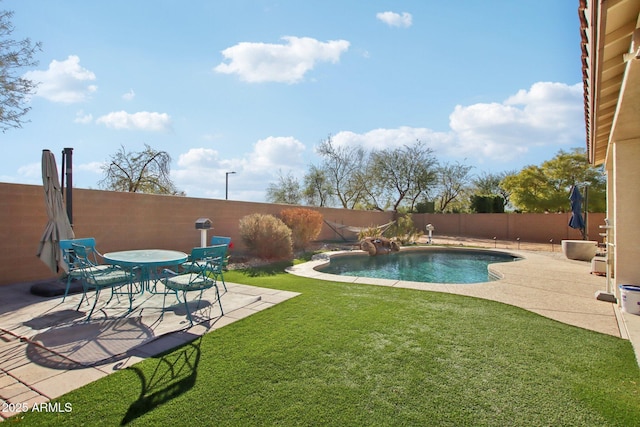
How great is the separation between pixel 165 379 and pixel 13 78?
8921mm

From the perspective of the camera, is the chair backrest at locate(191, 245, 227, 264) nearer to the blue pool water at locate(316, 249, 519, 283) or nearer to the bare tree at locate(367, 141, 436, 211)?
the blue pool water at locate(316, 249, 519, 283)

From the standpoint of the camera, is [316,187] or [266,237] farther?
[316,187]

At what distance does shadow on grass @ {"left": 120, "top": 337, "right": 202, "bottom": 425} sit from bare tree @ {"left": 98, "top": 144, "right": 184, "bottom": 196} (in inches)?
591

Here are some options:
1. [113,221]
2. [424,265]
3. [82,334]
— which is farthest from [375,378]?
[424,265]

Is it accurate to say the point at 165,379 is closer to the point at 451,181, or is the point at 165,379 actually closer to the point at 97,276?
the point at 97,276

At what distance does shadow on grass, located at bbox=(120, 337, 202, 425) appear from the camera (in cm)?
193

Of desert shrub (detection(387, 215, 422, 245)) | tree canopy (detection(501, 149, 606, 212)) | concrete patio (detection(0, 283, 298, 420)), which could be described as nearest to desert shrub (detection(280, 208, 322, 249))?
desert shrub (detection(387, 215, 422, 245))

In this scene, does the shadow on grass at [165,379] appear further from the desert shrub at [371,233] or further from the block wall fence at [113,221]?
the desert shrub at [371,233]

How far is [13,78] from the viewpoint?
731cm

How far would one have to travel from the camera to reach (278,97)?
9.02 m

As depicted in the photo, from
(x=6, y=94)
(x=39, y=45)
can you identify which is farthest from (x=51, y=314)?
(x=39, y=45)

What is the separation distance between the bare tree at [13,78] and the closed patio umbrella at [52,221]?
4.54 metres

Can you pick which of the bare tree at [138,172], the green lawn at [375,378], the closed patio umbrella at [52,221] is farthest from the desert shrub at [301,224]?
the bare tree at [138,172]

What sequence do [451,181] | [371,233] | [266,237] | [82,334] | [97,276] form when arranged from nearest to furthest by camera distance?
[82,334]
[97,276]
[266,237]
[371,233]
[451,181]
